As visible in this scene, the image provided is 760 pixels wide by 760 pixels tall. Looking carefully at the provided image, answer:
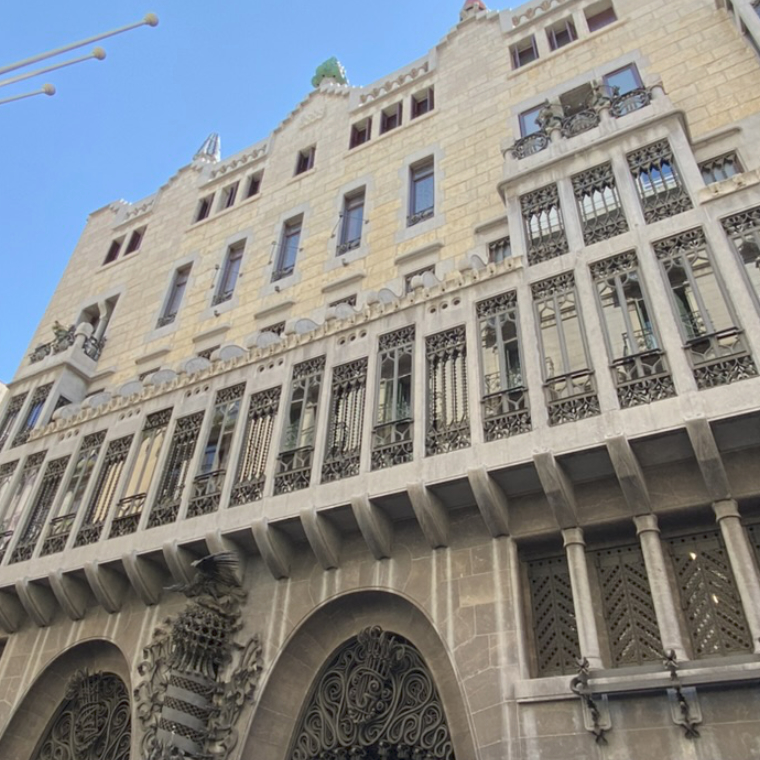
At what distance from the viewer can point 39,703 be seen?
1134 cm

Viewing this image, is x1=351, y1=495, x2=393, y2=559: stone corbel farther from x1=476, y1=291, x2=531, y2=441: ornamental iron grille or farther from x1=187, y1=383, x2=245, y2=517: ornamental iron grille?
A: x1=187, y1=383, x2=245, y2=517: ornamental iron grille

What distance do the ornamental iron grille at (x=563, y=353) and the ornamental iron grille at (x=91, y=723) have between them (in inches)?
334

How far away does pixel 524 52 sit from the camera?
17.3 m

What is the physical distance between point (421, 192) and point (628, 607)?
11.4m

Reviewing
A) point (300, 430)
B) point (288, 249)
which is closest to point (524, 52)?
point (288, 249)

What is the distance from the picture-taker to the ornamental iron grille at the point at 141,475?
38.0 feet

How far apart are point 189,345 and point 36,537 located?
19.2ft

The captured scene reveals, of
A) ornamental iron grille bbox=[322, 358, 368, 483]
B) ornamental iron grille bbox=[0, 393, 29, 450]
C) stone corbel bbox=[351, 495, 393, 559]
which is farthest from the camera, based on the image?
ornamental iron grille bbox=[0, 393, 29, 450]

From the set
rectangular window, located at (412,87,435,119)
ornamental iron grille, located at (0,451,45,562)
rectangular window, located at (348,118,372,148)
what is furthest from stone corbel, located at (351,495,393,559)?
rectangular window, located at (348,118,372,148)

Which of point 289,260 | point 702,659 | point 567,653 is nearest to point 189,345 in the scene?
point 289,260

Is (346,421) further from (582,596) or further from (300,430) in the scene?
(582,596)

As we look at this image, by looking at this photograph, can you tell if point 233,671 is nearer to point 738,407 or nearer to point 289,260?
point 738,407

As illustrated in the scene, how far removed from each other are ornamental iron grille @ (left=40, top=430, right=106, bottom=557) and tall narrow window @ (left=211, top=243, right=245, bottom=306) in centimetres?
521

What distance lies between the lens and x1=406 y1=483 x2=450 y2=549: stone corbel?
28.6 ft
